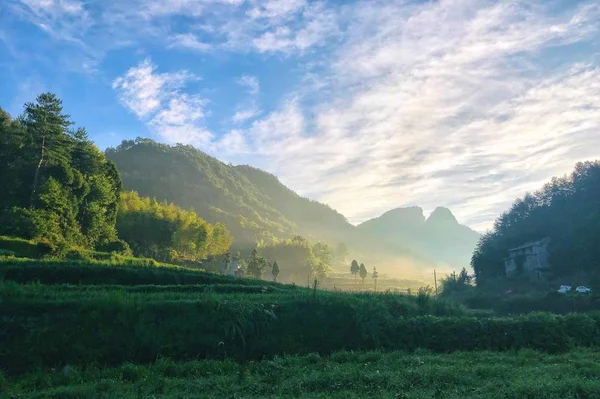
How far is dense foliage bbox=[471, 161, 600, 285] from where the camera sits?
47.0m

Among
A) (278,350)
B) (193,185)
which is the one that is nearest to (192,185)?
(193,185)

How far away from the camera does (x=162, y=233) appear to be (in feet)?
187

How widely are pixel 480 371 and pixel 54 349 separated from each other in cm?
1063

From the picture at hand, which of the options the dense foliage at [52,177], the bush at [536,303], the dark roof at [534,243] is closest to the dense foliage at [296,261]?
the dark roof at [534,243]

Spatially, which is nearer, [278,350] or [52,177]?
[278,350]

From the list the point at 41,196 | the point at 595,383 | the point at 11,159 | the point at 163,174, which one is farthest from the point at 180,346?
the point at 163,174

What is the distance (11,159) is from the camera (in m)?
44.0

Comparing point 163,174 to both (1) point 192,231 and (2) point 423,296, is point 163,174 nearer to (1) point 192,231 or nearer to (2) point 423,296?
(1) point 192,231

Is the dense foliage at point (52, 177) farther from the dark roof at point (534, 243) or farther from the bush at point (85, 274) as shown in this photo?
the dark roof at point (534, 243)

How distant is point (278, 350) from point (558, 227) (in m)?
55.7

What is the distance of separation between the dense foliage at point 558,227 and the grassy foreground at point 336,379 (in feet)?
140

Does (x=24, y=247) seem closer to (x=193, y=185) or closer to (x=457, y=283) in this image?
(x=457, y=283)

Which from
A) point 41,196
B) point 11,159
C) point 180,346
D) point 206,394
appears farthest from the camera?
point 11,159

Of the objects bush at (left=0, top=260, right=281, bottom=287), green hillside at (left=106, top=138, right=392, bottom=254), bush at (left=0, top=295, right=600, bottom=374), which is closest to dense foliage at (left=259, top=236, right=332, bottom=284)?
green hillside at (left=106, top=138, right=392, bottom=254)
